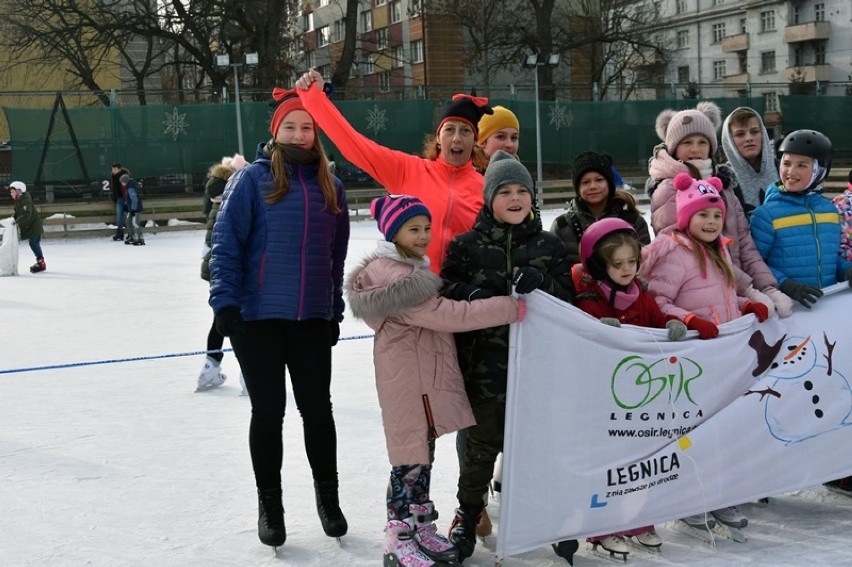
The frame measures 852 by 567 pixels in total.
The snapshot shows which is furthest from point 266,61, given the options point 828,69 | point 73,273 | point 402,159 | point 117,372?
point 828,69

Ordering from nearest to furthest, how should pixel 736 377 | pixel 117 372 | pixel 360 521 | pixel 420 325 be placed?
pixel 420 325, pixel 736 377, pixel 360 521, pixel 117 372

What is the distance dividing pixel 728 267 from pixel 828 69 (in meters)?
51.2

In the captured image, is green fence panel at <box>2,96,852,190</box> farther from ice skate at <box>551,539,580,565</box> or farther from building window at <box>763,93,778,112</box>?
ice skate at <box>551,539,580,565</box>

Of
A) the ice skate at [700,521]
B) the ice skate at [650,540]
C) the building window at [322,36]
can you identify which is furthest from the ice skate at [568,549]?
the building window at [322,36]

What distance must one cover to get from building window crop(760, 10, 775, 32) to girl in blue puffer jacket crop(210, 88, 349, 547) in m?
53.7

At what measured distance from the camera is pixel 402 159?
3.59 m

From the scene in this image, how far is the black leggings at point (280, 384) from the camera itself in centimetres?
334

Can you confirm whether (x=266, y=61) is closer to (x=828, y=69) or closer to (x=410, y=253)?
(x=410, y=253)

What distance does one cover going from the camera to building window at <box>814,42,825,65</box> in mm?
49688

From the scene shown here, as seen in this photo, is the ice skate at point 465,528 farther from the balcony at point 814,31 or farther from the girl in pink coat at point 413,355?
the balcony at point 814,31

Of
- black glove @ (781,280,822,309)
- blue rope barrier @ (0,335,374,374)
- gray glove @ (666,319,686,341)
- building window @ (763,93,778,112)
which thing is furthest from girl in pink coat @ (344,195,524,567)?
building window @ (763,93,778,112)

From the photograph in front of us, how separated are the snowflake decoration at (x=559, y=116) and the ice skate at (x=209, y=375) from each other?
18650 mm

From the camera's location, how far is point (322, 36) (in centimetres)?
5581

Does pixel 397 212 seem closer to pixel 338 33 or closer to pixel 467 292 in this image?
pixel 467 292
